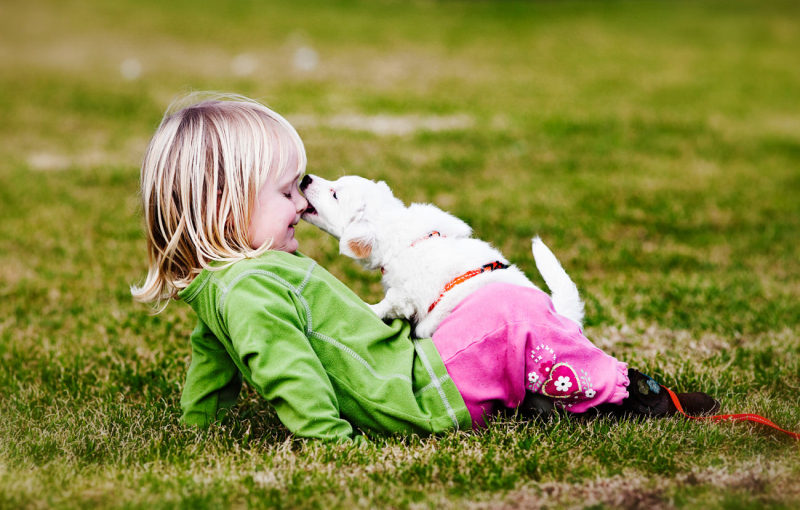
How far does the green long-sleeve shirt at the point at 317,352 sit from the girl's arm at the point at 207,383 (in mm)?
22

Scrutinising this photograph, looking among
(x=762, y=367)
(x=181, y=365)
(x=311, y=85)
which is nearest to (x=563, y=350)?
(x=762, y=367)

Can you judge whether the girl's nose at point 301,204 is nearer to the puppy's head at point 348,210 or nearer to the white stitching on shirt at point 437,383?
the puppy's head at point 348,210

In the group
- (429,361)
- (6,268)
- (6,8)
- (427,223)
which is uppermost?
(6,8)

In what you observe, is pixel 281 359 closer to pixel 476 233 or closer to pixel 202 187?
pixel 202 187

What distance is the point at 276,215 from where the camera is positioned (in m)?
2.83

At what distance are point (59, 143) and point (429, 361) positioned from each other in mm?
8573

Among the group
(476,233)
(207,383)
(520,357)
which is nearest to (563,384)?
(520,357)

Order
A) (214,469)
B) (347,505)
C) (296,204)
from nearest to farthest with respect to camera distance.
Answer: (347,505) → (214,469) → (296,204)

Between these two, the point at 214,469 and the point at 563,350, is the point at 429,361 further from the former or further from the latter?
the point at 214,469

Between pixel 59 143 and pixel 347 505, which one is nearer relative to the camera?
pixel 347 505

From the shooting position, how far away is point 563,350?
2.66 metres

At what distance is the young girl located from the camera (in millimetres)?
2604

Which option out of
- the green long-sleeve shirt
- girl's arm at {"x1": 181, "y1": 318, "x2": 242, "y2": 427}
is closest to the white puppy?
the green long-sleeve shirt

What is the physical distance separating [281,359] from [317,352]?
21 centimetres
